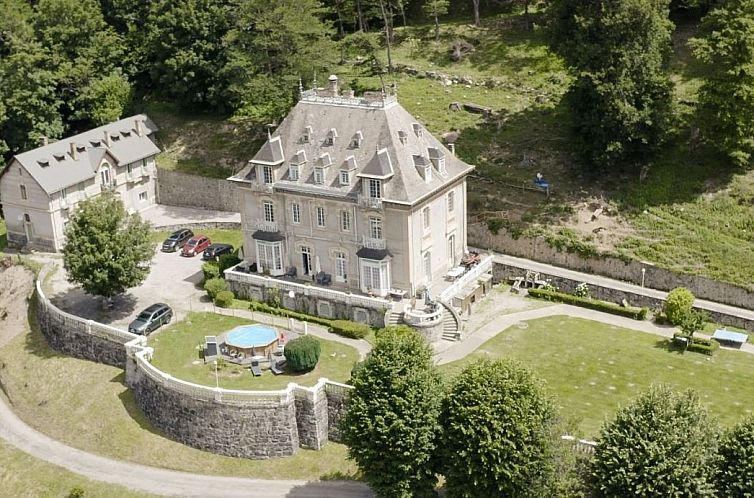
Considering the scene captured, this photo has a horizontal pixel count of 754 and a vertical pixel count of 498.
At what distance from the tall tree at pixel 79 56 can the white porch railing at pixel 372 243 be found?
1614 inches

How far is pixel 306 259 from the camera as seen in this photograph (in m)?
75.4

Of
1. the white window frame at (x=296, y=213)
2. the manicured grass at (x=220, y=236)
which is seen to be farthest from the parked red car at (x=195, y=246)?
the white window frame at (x=296, y=213)

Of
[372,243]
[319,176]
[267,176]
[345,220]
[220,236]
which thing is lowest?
[220,236]

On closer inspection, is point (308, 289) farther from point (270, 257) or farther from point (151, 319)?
point (151, 319)

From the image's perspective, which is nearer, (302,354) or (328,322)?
(302,354)

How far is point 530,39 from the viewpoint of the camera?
343 feet

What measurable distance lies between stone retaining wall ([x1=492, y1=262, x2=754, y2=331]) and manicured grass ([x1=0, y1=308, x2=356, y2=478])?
895 inches

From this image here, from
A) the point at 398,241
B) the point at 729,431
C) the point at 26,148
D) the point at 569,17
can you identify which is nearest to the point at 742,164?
the point at 569,17

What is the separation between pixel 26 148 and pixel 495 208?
48.2 m

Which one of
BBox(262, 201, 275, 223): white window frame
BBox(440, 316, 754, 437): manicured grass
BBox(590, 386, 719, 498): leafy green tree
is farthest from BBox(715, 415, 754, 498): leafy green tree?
BBox(262, 201, 275, 223): white window frame

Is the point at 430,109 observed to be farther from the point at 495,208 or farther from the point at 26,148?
the point at 26,148

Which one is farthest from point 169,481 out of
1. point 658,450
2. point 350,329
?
point 658,450

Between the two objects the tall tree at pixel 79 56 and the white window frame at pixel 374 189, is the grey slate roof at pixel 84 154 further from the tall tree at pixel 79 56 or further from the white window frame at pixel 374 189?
the white window frame at pixel 374 189

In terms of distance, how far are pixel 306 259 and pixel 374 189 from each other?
8652 millimetres
